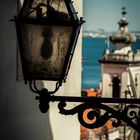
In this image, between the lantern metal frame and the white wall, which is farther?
the white wall

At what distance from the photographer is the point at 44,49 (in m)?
2.46

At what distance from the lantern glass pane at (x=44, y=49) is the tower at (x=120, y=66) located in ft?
94.3

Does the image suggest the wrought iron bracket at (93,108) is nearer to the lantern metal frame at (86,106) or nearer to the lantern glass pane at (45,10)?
the lantern metal frame at (86,106)

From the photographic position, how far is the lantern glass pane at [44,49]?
243 centimetres

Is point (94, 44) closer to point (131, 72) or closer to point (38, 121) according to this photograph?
point (131, 72)

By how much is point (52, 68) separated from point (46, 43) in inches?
4.7

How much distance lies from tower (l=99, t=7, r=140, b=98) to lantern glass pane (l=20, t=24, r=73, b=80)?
2875 cm

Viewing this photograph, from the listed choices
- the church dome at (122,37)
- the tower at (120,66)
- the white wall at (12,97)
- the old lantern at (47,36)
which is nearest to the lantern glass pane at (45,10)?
the old lantern at (47,36)

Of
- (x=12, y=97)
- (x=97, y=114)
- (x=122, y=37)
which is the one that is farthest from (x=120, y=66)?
(x=97, y=114)

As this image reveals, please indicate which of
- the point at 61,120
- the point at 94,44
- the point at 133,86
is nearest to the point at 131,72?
the point at 133,86

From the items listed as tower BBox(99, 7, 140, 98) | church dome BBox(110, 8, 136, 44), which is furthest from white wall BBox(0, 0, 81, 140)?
church dome BBox(110, 8, 136, 44)

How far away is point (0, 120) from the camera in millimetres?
2967

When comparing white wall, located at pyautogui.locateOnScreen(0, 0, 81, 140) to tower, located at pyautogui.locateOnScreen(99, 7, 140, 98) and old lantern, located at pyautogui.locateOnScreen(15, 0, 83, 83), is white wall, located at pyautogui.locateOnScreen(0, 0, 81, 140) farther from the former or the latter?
tower, located at pyautogui.locateOnScreen(99, 7, 140, 98)

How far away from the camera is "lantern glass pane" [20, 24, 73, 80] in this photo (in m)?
2.43
